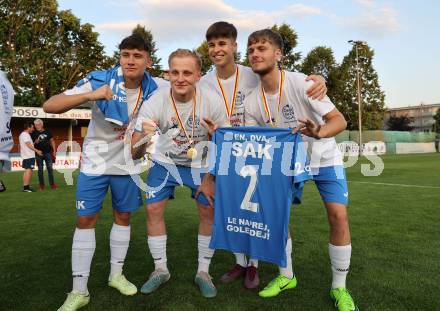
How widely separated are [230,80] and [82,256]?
7.49ft

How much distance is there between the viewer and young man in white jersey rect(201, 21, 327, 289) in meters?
3.84

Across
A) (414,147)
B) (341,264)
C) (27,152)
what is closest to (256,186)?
(341,264)

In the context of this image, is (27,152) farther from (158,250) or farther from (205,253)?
(205,253)

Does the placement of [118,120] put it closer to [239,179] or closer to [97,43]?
[239,179]

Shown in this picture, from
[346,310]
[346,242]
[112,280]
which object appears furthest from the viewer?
[112,280]

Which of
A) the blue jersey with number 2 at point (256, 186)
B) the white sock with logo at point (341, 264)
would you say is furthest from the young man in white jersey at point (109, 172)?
the white sock with logo at point (341, 264)

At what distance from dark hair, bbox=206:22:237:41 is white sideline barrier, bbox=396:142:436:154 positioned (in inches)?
1609

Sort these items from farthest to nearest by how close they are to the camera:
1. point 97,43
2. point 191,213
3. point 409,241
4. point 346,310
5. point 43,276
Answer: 1. point 97,43
2. point 191,213
3. point 409,241
4. point 43,276
5. point 346,310

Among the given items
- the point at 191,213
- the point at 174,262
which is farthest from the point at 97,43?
the point at 174,262

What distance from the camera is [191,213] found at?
7578 millimetres

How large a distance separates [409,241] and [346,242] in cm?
228

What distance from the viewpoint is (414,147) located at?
42.5m

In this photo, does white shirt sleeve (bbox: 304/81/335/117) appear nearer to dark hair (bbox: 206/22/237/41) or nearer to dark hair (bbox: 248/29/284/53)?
dark hair (bbox: 248/29/284/53)

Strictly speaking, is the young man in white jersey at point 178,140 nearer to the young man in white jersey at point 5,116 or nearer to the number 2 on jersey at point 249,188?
the number 2 on jersey at point 249,188
